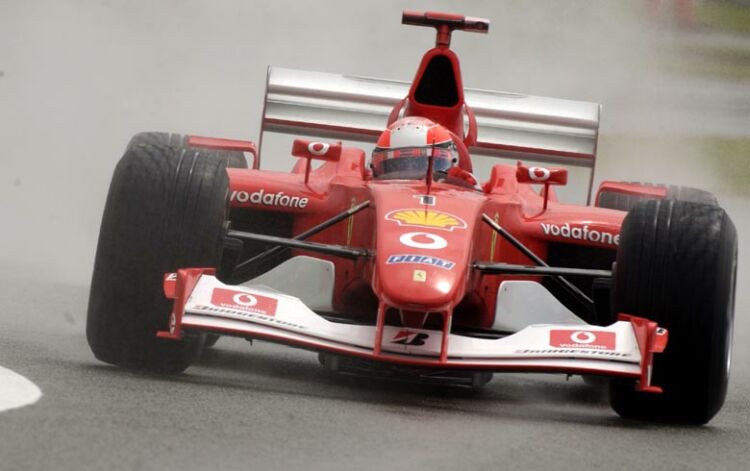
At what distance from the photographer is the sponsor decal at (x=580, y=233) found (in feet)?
28.7

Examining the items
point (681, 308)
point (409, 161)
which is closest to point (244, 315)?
point (681, 308)

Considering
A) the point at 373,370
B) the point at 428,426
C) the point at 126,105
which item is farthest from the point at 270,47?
the point at 428,426

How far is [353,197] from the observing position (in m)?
8.70

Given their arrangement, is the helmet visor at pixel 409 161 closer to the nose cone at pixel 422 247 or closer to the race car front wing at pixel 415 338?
the nose cone at pixel 422 247

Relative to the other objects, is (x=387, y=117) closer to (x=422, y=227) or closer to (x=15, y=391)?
(x=422, y=227)

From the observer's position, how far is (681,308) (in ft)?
23.9

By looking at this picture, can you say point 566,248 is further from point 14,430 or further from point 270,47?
point 270,47

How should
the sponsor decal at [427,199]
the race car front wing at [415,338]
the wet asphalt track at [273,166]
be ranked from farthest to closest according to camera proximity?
the sponsor decal at [427,199], the race car front wing at [415,338], the wet asphalt track at [273,166]

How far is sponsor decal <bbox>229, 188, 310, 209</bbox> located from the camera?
8.89 meters

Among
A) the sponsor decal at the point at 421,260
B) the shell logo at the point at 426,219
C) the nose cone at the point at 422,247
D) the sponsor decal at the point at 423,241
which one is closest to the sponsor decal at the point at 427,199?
the nose cone at the point at 422,247

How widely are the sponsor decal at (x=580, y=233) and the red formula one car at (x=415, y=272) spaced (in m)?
0.01

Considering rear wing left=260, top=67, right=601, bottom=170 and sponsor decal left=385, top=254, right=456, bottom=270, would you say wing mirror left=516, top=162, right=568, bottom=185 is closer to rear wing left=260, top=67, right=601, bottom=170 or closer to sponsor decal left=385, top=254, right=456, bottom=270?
sponsor decal left=385, top=254, right=456, bottom=270

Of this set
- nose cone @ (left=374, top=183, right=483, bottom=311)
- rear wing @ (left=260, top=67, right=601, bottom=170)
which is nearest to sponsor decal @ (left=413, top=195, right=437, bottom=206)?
nose cone @ (left=374, top=183, right=483, bottom=311)

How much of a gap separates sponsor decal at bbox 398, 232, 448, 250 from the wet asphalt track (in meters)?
0.68
